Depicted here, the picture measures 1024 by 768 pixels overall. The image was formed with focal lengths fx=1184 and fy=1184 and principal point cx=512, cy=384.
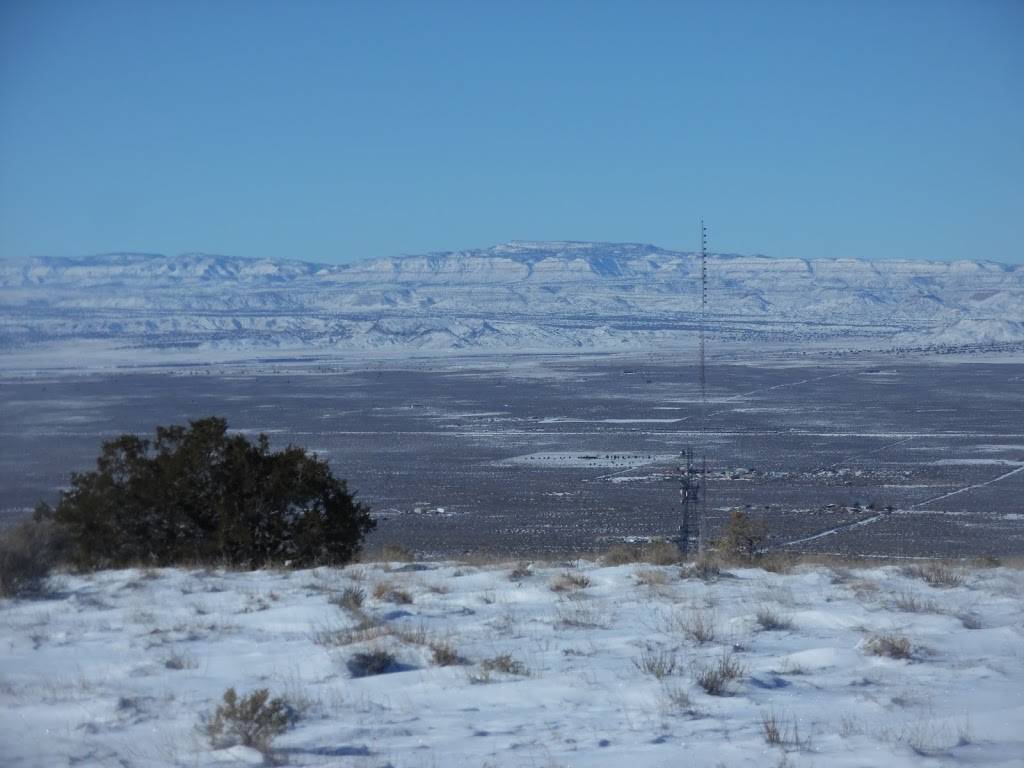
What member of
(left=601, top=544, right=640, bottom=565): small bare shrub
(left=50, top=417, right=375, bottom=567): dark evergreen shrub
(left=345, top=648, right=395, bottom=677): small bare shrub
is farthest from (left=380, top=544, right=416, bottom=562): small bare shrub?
(left=345, top=648, right=395, bottom=677): small bare shrub

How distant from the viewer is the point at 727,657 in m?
6.57

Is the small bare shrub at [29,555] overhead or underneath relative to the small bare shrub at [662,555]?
overhead

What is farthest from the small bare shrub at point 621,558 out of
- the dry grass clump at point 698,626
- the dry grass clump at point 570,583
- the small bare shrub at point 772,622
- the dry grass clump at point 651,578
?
the small bare shrub at point 772,622

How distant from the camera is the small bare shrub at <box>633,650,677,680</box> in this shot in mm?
6297

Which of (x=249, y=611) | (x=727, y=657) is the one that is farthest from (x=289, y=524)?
(x=727, y=657)

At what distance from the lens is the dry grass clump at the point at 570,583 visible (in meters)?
9.23

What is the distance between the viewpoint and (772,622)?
755cm

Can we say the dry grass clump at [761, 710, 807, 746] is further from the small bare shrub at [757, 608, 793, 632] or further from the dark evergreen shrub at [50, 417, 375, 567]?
the dark evergreen shrub at [50, 417, 375, 567]

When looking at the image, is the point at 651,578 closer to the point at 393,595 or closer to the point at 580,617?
the point at 580,617

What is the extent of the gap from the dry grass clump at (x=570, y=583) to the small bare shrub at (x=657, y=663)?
2.43 metres

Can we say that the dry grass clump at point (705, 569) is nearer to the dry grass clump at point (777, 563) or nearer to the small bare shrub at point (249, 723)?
the dry grass clump at point (777, 563)

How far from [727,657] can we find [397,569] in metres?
4.89

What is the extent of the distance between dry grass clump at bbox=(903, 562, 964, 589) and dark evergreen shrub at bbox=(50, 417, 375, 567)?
5696mm

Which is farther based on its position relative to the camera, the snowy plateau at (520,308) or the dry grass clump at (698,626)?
the snowy plateau at (520,308)
